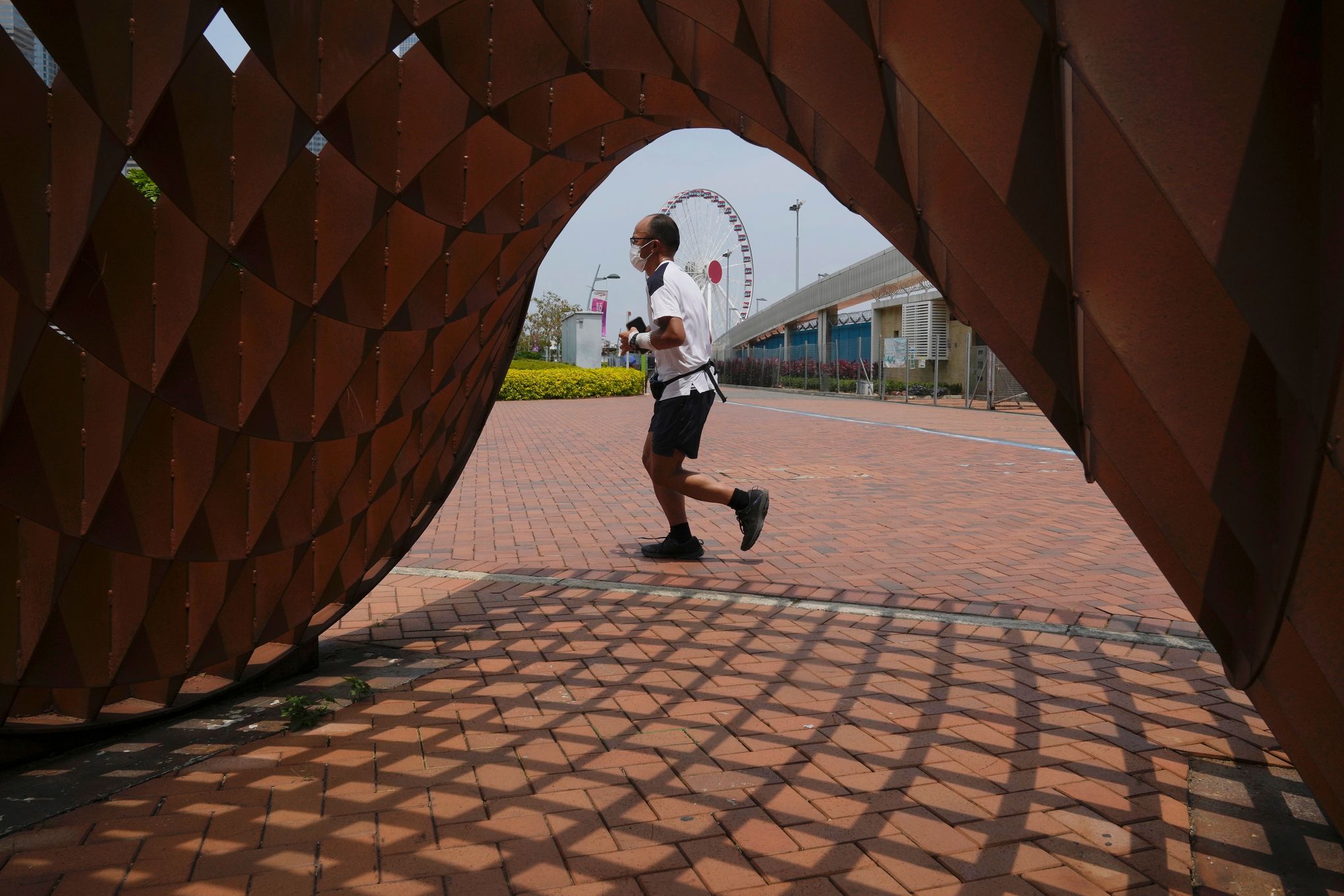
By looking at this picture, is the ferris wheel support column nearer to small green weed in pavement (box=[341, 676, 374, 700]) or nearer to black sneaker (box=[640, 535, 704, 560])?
black sneaker (box=[640, 535, 704, 560])

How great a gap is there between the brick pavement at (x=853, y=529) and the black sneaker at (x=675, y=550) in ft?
0.41

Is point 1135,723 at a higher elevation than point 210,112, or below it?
below

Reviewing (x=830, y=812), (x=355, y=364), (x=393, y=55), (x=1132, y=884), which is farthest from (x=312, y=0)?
(x=1132, y=884)

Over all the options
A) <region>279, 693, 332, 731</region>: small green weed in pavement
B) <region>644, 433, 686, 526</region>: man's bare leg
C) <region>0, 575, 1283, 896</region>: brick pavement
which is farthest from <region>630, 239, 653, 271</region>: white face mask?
<region>279, 693, 332, 731</region>: small green weed in pavement

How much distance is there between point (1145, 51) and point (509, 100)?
197 cm

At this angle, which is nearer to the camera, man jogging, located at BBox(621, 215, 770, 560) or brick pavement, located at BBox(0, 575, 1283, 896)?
brick pavement, located at BBox(0, 575, 1283, 896)

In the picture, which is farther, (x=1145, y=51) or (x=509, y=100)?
(x=509, y=100)

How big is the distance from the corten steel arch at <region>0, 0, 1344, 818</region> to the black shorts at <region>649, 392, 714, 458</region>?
1618 mm

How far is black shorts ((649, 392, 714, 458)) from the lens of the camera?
18.5 feet

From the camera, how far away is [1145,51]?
5.02 ft

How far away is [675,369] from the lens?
5.68 metres

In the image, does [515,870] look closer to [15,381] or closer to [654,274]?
[15,381]

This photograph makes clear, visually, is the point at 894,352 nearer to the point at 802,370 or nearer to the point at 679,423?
the point at 802,370

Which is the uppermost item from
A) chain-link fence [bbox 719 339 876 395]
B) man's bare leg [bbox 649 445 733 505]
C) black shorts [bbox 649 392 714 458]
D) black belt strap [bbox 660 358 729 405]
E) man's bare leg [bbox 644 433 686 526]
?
black belt strap [bbox 660 358 729 405]
